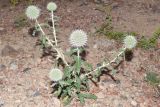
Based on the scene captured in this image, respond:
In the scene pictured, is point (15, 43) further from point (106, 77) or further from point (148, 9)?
point (148, 9)

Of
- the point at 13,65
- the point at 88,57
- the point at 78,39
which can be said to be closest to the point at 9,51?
the point at 13,65

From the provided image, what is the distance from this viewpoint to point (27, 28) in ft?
22.2

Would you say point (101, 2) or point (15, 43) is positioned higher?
point (101, 2)

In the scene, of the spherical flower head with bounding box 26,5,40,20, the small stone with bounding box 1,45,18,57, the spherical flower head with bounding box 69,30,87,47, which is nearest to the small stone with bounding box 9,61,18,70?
the small stone with bounding box 1,45,18,57

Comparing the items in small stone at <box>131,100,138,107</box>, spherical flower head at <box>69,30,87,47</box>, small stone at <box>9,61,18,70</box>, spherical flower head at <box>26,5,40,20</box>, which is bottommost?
small stone at <box>131,100,138,107</box>

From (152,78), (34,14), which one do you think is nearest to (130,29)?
(152,78)

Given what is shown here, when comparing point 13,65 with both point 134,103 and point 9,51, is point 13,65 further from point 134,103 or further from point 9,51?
point 134,103

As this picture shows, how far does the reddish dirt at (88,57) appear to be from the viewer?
5344 millimetres

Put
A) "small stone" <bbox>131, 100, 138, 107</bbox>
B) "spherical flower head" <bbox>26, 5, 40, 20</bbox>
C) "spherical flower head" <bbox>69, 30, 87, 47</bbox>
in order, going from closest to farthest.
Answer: "spherical flower head" <bbox>69, 30, 87, 47</bbox> → "spherical flower head" <bbox>26, 5, 40, 20</bbox> → "small stone" <bbox>131, 100, 138, 107</bbox>

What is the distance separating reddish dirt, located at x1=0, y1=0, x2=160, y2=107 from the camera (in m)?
5.34

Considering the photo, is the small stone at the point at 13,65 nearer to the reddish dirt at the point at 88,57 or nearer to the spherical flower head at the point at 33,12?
the reddish dirt at the point at 88,57

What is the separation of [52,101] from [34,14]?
1.21 metres

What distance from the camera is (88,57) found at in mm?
6055

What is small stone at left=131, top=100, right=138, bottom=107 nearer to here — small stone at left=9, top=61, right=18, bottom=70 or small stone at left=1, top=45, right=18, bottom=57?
small stone at left=9, top=61, right=18, bottom=70
